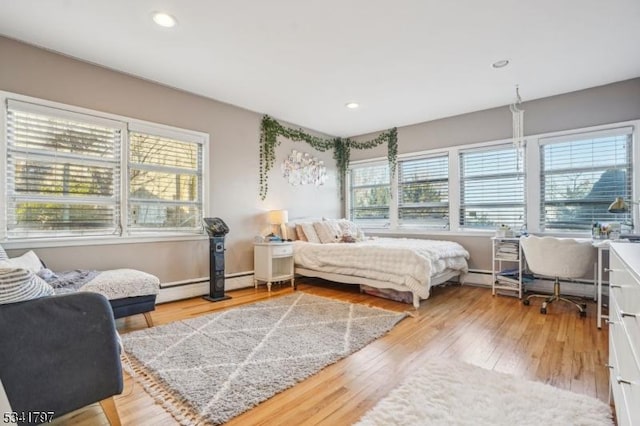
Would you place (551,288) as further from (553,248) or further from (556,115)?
(556,115)

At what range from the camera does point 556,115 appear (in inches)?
161

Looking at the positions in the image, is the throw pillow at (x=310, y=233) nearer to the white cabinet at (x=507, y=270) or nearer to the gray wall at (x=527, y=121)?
the gray wall at (x=527, y=121)

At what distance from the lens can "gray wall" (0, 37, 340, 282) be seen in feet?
9.77

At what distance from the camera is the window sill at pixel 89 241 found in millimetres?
2850

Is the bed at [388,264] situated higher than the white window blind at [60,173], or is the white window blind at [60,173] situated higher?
the white window blind at [60,173]

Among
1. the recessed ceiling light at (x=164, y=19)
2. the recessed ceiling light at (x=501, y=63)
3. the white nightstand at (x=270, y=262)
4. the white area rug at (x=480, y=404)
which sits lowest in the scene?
the white area rug at (x=480, y=404)

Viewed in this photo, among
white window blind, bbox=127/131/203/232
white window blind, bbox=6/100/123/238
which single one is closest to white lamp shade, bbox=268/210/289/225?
white window blind, bbox=127/131/203/232

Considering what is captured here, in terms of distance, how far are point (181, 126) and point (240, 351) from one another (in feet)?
9.35

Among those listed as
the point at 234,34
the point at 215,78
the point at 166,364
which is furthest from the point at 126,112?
the point at 166,364

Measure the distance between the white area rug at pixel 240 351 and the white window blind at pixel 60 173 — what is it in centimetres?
138

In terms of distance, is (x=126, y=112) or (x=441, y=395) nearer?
(x=441, y=395)

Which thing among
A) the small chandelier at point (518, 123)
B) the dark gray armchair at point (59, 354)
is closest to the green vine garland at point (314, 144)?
the small chandelier at point (518, 123)

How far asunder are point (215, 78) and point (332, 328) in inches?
116

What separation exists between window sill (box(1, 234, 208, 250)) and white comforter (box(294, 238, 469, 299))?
5.19 feet
